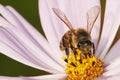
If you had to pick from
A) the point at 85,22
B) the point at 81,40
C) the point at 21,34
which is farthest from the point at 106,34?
the point at 21,34

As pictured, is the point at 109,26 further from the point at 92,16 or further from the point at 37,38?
the point at 37,38

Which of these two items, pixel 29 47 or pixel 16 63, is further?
pixel 16 63

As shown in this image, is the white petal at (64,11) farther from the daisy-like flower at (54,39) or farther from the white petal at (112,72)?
the white petal at (112,72)

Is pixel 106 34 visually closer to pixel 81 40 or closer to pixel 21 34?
pixel 81 40

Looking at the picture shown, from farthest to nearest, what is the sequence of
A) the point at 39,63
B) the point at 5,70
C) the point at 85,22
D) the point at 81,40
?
1. the point at 5,70
2. the point at 85,22
3. the point at 39,63
4. the point at 81,40

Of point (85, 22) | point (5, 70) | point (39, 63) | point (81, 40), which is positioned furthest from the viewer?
point (5, 70)

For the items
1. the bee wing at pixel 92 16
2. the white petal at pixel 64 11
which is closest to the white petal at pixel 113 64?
the bee wing at pixel 92 16

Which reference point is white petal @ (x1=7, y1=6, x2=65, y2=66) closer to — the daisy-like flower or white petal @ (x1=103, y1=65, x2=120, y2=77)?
the daisy-like flower

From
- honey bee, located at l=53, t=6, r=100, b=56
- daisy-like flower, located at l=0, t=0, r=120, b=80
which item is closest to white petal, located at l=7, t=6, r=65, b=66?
daisy-like flower, located at l=0, t=0, r=120, b=80
